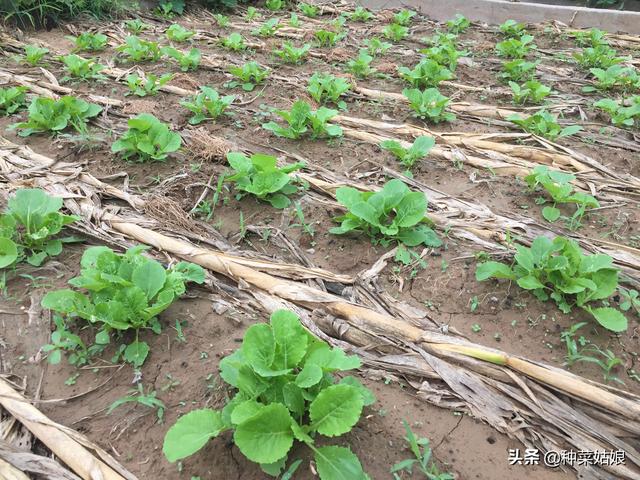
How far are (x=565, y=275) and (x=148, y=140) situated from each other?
2.76m

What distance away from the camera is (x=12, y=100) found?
13.8ft

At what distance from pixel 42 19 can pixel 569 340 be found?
711cm

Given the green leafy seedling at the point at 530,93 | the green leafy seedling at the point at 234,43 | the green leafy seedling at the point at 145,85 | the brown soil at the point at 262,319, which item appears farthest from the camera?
the green leafy seedling at the point at 234,43

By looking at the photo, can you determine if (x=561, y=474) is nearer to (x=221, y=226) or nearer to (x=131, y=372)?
(x=131, y=372)

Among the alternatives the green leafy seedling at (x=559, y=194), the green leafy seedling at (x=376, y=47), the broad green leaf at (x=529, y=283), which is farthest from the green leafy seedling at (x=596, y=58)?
the broad green leaf at (x=529, y=283)

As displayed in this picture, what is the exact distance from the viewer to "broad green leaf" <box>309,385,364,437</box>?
1.60 meters

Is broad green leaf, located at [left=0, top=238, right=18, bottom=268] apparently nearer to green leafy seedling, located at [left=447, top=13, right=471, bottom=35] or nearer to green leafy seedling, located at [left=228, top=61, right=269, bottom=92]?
green leafy seedling, located at [left=228, top=61, right=269, bottom=92]

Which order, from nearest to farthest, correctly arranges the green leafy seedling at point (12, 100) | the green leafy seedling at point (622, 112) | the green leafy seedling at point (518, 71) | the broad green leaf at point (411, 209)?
1. the broad green leaf at point (411, 209)
2. the green leafy seedling at point (622, 112)
3. the green leafy seedling at point (12, 100)
4. the green leafy seedling at point (518, 71)

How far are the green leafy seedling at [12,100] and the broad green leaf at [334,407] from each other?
13.1ft

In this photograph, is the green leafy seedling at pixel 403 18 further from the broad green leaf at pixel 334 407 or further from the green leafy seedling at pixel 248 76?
the broad green leaf at pixel 334 407

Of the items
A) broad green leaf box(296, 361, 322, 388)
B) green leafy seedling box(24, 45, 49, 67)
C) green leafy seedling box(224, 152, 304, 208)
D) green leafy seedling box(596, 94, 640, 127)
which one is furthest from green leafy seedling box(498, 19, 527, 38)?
broad green leaf box(296, 361, 322, 388)

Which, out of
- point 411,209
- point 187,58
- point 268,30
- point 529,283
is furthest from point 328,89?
point 529,283

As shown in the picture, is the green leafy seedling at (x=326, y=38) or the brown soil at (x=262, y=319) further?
the green leafy seedling at (x=326, y=38)

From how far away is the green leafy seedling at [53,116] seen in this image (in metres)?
3.80
